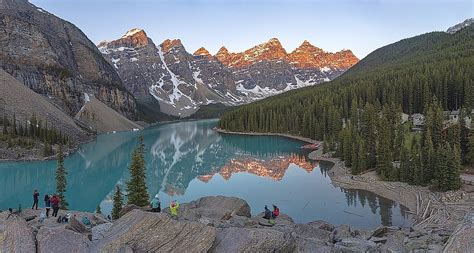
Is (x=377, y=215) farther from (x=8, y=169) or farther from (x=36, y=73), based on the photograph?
(x=36, y=73)

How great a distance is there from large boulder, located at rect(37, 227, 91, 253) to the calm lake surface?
→ 29022mm

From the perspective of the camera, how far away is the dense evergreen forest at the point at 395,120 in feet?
182

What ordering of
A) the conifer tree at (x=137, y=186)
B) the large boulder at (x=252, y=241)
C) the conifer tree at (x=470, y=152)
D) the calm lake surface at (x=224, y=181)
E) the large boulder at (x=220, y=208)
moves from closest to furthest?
1. the large boulder at (x=252, y=241)
2. the large boulder at (x=220, y=208)
3. the conifer tree at (x=137, y=186)
4. the calm lake surface at (x=224, y=181)
5. the conifer tree at (x=470, y=152)

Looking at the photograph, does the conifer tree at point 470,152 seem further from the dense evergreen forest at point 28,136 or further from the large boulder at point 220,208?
the dense evergreen forest at point 28,136

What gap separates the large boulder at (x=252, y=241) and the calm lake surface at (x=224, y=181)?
2570 cm

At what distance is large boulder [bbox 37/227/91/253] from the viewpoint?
55.1ft

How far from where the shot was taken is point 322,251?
60.3 feet

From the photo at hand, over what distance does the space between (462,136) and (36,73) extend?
598 feet

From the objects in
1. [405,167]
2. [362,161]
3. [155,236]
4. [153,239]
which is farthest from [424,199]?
[153,239]

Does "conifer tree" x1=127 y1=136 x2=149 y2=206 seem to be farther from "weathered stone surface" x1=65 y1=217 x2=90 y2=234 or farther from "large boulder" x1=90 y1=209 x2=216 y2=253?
"large boulder" x1=90 y1=209 x2=216 y2=253

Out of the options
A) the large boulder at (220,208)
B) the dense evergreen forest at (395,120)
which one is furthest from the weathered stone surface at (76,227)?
the dense evergreen forest at (395,120)

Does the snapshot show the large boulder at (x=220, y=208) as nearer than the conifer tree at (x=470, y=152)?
Yes

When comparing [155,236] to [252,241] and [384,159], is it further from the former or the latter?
[384,159]

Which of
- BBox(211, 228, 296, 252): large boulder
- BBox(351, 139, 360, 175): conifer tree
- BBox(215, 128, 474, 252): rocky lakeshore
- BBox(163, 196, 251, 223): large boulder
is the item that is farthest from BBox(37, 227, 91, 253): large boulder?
BBox(351, 139, 360, 175): conifer tree
